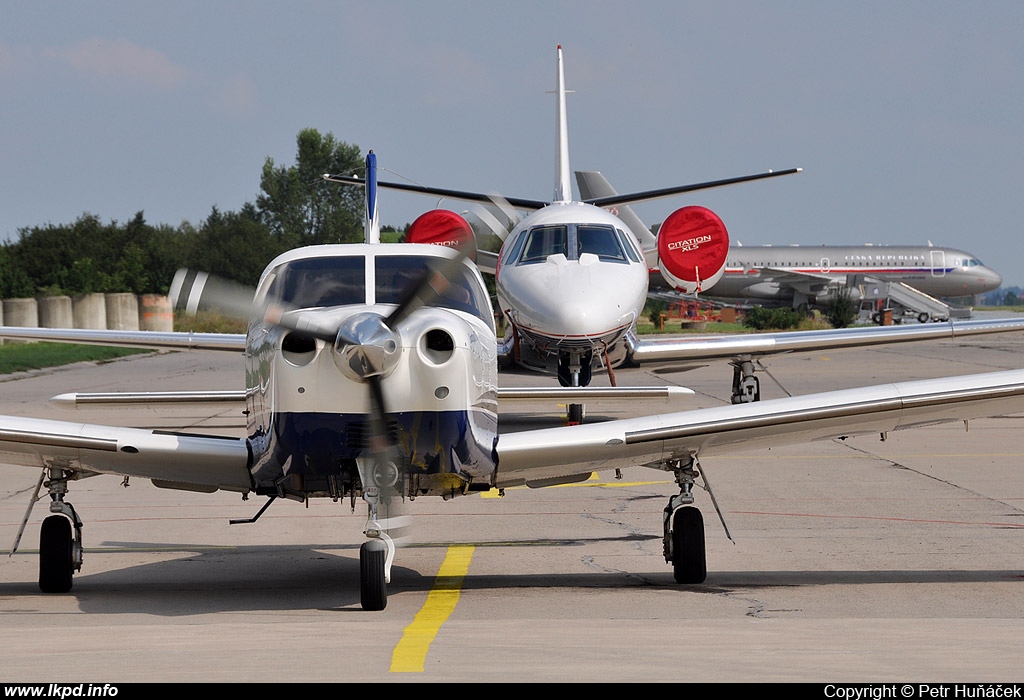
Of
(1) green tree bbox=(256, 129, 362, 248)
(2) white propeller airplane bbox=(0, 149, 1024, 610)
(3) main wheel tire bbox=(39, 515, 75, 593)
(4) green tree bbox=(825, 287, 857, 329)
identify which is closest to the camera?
(2) white propeller airplane bbox=(0, 149, 1024, 610)

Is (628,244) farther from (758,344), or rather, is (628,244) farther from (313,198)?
(313,198)

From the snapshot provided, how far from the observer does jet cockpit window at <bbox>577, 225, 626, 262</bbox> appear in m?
16.4

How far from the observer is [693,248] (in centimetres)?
1742

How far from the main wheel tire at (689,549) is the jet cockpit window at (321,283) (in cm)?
247

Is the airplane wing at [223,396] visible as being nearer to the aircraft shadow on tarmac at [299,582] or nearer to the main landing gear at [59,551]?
the aircraft shadow on tarmac at [299,582]

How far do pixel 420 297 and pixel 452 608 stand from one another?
72.2 inches

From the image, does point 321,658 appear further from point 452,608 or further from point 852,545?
point 852,545

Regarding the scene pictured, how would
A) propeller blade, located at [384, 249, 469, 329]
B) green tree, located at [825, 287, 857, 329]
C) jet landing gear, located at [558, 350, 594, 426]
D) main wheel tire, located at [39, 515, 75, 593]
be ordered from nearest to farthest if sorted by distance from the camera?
propeller blade, located at [384, 249, 469, 329]
main wheel tire, located at [39, 515, 75, 593]
jet landing gear, located at [558, 350, 594, 426]
green tree, located at [825, 287, 857, 329]

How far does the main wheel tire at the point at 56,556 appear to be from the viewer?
7.73 meters

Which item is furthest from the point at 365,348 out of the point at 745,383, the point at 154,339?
the point at 745,383

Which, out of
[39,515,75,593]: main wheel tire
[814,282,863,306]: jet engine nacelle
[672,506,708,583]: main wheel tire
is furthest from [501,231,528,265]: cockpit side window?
[814,282,863,306]: jet engine nacelle

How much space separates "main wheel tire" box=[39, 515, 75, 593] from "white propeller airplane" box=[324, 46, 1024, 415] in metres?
7.71

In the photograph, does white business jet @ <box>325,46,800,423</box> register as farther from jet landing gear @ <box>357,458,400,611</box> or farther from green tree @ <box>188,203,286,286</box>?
jet landing gear @ <box>357,458,400,611</box>

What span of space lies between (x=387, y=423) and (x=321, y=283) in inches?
46.8
